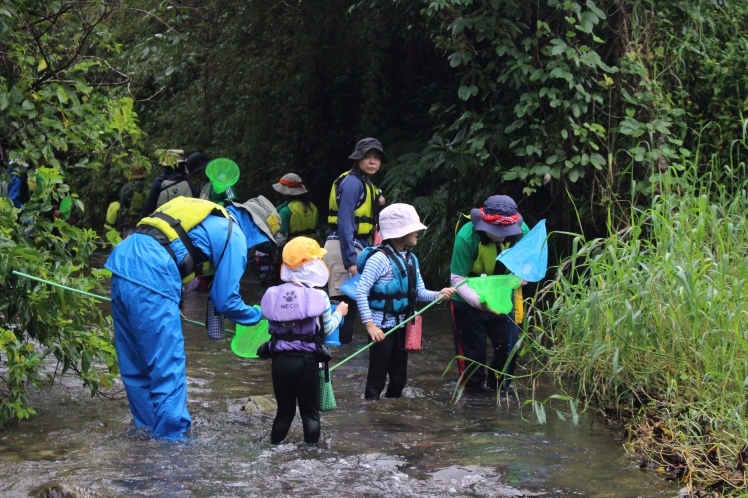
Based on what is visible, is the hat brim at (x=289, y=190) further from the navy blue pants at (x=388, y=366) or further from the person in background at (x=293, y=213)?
the navy blue pants at (x=388, y=366)

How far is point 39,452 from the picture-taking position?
5953mm

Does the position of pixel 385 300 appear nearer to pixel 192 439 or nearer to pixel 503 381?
pixel 503 381

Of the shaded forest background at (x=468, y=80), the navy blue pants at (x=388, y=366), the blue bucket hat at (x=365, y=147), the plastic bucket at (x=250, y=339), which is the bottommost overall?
the navy blue pants at (x=388, y=366)

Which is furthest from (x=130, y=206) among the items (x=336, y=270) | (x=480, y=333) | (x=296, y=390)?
(x=296, y=390)

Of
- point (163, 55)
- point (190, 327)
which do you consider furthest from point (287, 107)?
point (190, 327)

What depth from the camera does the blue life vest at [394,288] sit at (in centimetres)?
704

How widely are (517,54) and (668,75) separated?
1593 mm

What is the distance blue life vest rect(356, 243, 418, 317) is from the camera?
7043 mm

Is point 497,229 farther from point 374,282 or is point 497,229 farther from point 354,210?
point 354,210

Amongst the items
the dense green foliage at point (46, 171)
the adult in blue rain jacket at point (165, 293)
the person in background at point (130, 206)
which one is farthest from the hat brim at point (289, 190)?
the adult in blue rain jacket at point (165, 293)

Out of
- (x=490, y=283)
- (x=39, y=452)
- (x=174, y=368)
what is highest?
(x=490, y=283)

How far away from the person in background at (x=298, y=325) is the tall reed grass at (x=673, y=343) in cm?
180

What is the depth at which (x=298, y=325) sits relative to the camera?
588 cm

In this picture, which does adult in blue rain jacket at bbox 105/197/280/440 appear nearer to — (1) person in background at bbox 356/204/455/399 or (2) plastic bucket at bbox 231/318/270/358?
(2) plastic bucket at bbox 231/318/270/358
